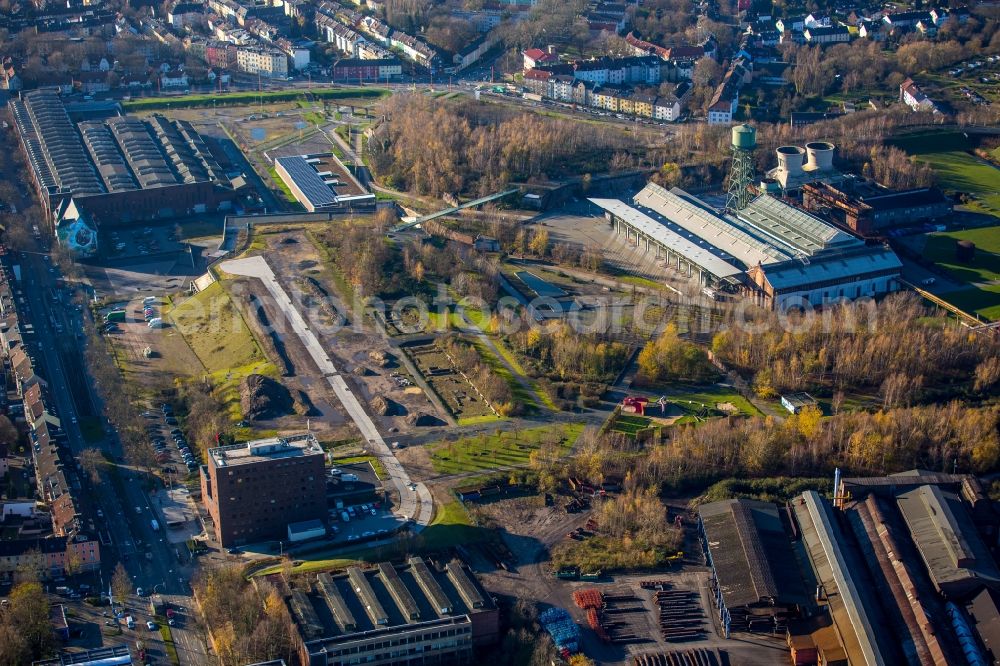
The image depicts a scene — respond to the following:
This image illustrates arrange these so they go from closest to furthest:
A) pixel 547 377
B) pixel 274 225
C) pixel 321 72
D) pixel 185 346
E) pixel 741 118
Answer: pixel 547 377 → pixel 185 346 → pixel 274 225 → pixel 741 118 → pixel 321 72

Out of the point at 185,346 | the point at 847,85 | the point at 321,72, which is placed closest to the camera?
the point at 185,346

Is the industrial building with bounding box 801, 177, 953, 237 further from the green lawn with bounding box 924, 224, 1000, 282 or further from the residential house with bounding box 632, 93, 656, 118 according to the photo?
the residential house with bounding box 632, 93, 656, 118

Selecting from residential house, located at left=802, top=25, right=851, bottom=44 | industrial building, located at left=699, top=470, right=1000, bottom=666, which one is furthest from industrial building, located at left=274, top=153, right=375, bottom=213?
residential house, located at left=802, top=25, right=851, bottom=44

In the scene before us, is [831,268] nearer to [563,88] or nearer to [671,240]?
[671,240]

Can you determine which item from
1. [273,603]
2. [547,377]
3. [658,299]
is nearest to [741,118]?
[658,299]

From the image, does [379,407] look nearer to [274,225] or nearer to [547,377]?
[547,377]

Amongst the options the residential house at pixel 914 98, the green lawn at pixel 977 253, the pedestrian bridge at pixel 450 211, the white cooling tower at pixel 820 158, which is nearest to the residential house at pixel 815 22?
the residential house at pixel 914 98

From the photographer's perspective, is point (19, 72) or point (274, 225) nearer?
point (274, 225)
